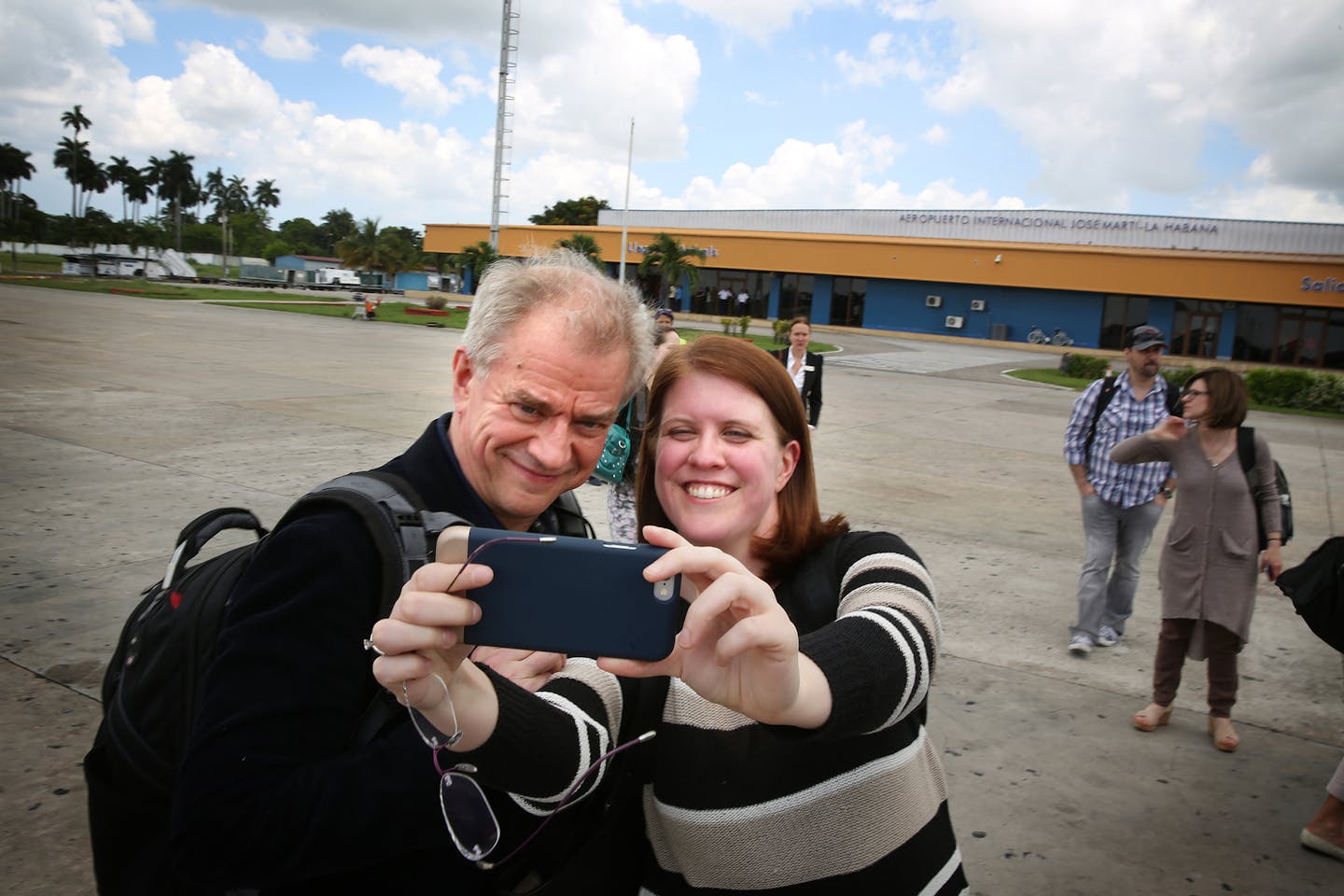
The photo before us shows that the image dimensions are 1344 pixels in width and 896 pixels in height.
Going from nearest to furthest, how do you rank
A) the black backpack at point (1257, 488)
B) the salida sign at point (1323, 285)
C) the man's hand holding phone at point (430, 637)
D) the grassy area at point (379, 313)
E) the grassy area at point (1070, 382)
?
the man's hand holding phone at point (430, 637) → the black backpack at point (1257, 488) → the grassy area at point (1070, 382) → the grassy area at point (379, 313) → the salida sign at point (1323, 285)

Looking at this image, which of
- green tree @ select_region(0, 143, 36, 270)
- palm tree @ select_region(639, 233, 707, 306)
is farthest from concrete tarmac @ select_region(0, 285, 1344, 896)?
green tree @ select_region(0, 143, 36, 270)

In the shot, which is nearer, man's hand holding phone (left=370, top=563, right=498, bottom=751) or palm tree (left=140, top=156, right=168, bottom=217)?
man's hand holding phone (left=370, top=563, right=498, bottom=751)

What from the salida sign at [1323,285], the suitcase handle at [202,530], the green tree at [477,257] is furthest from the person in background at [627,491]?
the green tree at [477,257]

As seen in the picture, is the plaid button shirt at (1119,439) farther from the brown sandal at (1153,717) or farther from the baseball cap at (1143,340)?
the brown sandal at (1153,717)

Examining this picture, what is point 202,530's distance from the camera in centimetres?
171

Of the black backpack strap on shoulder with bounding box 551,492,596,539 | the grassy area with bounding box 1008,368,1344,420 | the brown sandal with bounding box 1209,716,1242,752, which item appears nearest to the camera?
Answer: the black backpack strap on shoulder with bounding box 551,492,596,539

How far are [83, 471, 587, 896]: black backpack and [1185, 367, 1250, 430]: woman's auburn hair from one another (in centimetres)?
438

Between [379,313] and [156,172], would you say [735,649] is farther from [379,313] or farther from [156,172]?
[156,172]

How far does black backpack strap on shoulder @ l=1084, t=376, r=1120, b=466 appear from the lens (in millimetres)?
5656

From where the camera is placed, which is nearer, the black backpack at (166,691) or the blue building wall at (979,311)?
the black backpack at (166,691)

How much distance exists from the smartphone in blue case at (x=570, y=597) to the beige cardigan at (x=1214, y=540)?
4.23 m

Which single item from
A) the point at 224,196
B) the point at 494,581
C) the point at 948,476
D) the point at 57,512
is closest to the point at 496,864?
the point at 494,581

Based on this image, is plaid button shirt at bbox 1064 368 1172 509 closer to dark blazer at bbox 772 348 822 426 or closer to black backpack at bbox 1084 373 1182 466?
black backpack at bbox 1084 373 1182 466

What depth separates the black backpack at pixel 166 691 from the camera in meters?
1.36
